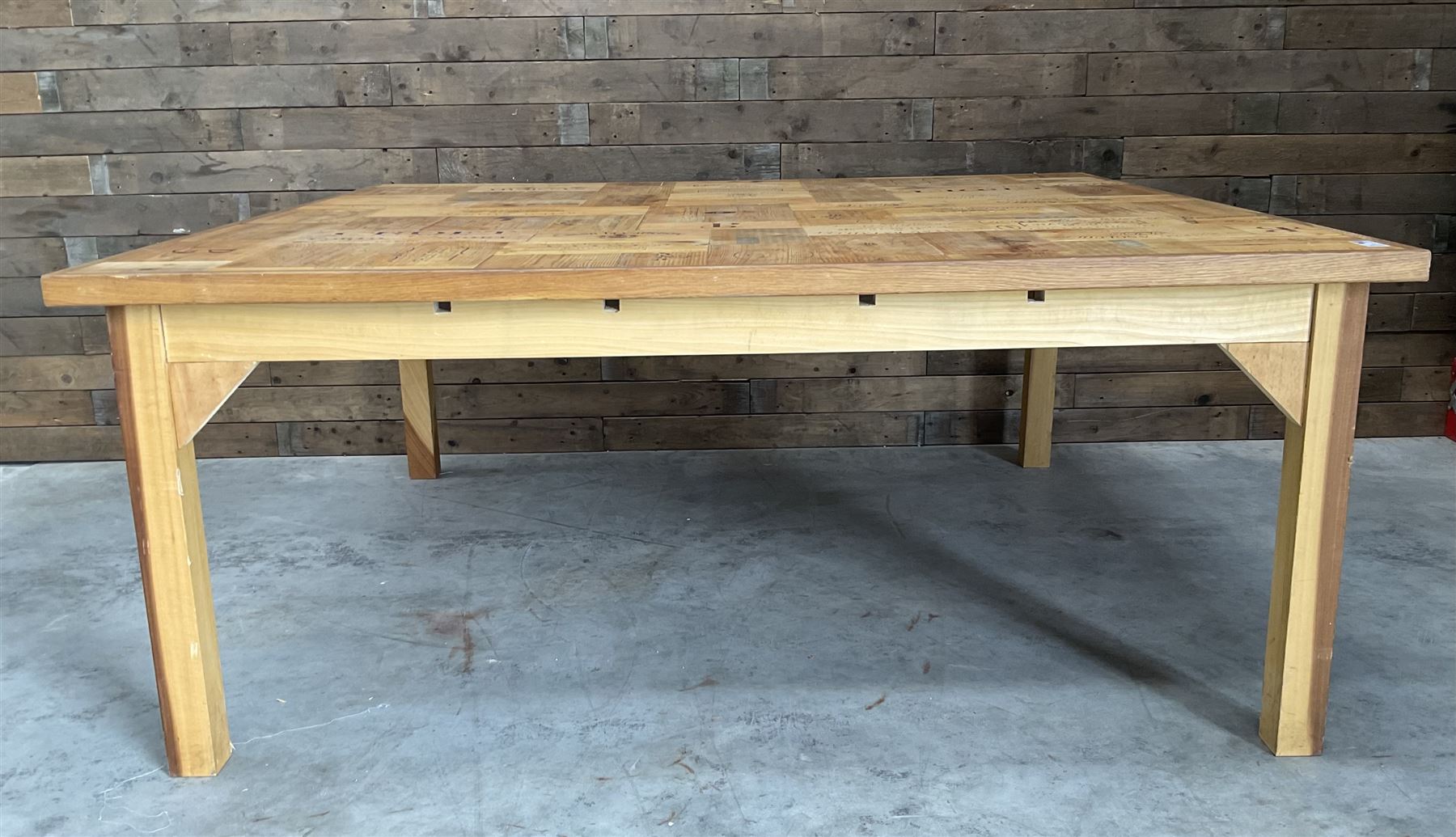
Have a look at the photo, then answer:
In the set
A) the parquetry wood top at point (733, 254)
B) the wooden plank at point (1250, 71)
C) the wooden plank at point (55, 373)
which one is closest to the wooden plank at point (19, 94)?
the wooden plank at point (55, 373)

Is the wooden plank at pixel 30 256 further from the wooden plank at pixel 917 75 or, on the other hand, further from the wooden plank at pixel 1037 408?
the wooden plank at pixel 1037 408

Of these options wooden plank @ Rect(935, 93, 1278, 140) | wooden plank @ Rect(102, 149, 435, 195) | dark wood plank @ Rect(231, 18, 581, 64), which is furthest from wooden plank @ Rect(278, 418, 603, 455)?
wooden plank @ Rect(935, 93, 1278, 140)

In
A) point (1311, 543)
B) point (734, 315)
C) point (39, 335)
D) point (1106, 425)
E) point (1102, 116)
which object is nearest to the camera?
point (734, 315)

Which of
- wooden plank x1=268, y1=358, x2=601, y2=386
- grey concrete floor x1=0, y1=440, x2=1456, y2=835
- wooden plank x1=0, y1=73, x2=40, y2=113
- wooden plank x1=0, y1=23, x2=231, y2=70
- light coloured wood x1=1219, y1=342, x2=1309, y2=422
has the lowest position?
grey concrete floor x1=0, y1=440, x2=1456, y2=835

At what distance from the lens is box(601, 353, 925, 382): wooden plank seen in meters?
3.45

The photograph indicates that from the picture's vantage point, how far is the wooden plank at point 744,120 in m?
3.26

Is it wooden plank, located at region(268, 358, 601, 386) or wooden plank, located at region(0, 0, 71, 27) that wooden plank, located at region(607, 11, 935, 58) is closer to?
wooden plank, located at region(268, 358, 601, 386)

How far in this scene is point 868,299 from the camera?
5.40 feet

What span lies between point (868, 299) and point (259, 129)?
234 centimetres

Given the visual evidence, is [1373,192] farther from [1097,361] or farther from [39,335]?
[39,335]

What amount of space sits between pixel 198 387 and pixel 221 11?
77.8 inches

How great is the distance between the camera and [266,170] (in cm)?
330

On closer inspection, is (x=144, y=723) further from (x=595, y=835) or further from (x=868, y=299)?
(x=868, y=299)

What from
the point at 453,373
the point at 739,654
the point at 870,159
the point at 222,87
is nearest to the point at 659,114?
the point at 870,159
